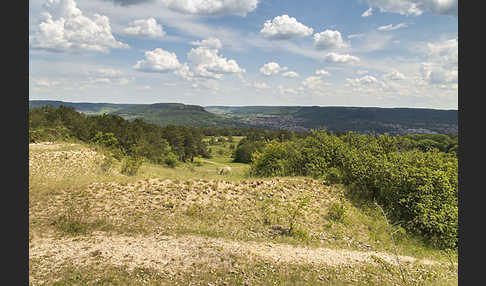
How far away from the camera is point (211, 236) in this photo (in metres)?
10.0

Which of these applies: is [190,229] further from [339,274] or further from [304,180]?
[304,180]

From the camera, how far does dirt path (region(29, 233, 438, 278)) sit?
766 cm

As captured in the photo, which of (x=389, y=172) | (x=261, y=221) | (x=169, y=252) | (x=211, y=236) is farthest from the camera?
(x=389, y=172)

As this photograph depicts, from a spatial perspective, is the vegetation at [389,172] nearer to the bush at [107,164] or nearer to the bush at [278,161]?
the bush at [278,161]

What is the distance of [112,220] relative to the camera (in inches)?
412

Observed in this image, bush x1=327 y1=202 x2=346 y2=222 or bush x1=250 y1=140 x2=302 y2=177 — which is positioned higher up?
bush x1=250 y1=140 x2=302 y2=177

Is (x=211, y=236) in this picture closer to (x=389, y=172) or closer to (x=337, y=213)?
(x=337, y=213)

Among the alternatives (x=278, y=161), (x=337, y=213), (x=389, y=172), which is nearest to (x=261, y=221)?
(x=337, y=213)

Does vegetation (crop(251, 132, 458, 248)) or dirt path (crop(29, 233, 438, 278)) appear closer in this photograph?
dirt path (crop(29, 233, 438, 278))

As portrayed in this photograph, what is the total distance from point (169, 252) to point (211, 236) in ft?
6.81

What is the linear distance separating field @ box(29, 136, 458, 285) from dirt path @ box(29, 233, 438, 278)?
1.4 inches

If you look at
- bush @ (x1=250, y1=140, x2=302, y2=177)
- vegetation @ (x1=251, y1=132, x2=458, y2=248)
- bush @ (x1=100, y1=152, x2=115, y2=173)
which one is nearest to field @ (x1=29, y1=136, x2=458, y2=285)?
vegetation @ (x1=251, y1=132, x2=458, y2=248)

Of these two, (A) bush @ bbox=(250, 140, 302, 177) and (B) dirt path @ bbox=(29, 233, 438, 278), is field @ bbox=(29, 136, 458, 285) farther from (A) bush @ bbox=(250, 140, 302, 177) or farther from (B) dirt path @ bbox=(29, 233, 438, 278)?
(A) bush @ bbox=(250, 140, 302, 177)

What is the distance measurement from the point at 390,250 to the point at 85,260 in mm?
11548
